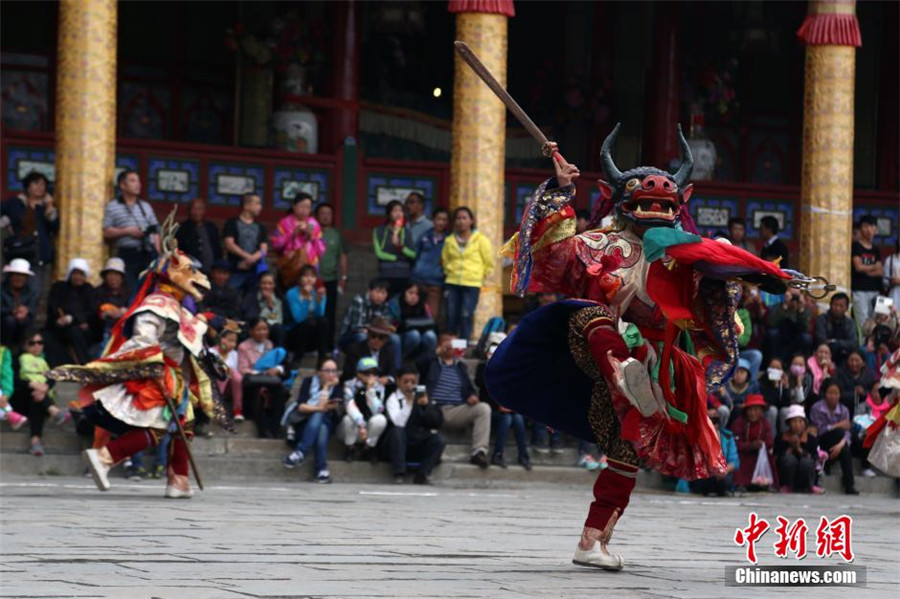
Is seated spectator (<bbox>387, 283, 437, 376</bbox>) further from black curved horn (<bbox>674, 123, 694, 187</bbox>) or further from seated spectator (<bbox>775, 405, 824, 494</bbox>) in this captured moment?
black curved horn (<bbox>674, 123, 694, 187</bbox>)

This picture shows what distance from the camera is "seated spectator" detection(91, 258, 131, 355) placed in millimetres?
16172

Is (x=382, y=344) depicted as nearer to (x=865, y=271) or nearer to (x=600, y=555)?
(x=865, y=271)

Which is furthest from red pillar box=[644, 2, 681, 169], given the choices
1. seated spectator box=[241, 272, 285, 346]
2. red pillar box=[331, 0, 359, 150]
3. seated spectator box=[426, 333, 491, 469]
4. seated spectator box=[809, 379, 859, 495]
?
seated spectator box=[426, 333, 491, 469]

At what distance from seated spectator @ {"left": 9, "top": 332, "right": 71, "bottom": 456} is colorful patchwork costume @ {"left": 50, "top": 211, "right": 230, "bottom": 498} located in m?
2.19

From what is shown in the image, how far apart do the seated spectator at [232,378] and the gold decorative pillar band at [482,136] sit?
4.01 meters

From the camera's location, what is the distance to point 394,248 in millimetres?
→ 18438

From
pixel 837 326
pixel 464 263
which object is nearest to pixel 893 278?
pixel 837 326

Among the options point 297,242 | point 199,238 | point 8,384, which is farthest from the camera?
point 297,242

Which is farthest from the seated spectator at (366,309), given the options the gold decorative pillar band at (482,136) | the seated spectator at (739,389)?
the seated spectator at (739,389)

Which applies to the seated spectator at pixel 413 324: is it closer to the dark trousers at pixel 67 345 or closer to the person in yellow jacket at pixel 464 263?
the person in yellow jacket at pixel 464 263

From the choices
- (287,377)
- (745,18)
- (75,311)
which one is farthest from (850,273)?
(75,311)

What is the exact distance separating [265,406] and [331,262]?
2.72 meters

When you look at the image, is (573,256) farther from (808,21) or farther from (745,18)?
(745,18)

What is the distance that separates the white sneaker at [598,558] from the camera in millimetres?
8508
